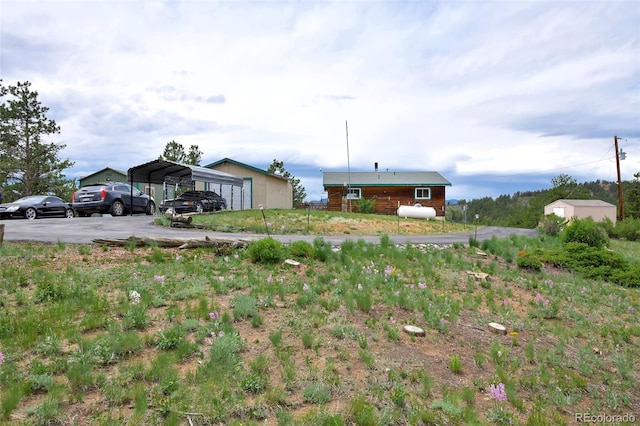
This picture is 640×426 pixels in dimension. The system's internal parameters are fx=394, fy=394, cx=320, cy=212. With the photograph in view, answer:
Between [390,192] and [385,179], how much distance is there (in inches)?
61.5

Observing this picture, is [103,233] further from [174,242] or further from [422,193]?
[422,193]

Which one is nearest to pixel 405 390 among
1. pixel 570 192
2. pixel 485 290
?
pixel 485 290

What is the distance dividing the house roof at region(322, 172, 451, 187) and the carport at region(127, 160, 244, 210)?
10.3 m

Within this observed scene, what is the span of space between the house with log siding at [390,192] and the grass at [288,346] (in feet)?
85.1

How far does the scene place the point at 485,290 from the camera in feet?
22.1

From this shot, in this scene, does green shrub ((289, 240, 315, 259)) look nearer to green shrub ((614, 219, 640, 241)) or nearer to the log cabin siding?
the log cabin siding

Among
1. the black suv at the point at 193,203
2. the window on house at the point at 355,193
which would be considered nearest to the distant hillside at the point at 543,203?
the window on house at the point at 355,193

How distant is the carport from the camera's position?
2089cm

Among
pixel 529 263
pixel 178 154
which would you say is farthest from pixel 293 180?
pixel 529 263

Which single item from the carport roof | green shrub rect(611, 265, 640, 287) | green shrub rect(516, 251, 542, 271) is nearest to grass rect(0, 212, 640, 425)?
green shrub rect(516, 251, 542, 271)

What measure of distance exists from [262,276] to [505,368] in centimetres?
349

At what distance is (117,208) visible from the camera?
63.6 feet

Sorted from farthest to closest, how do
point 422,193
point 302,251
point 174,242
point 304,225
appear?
point 422,193 → point 304,225 → point 174,242 → point 302,251

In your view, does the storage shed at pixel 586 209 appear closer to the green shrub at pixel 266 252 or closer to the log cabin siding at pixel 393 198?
the log cabin siding at pixel 393 198
